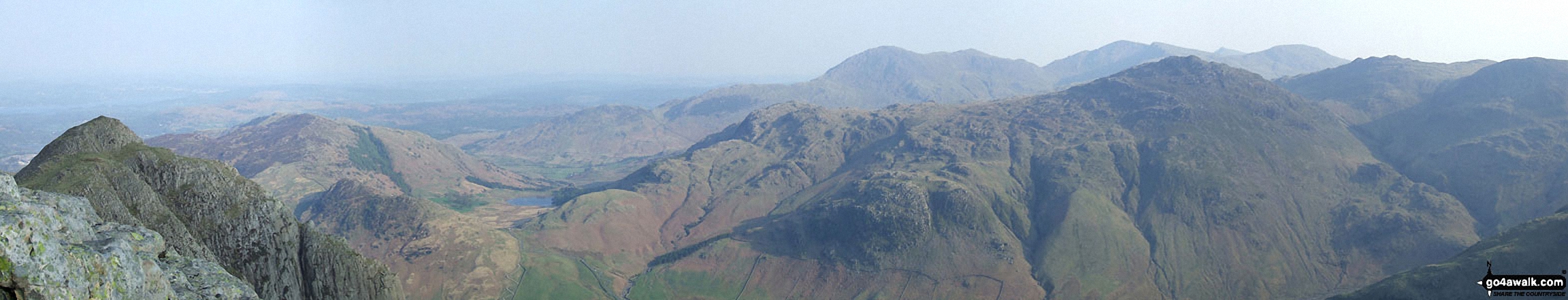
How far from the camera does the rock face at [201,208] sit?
68.6m

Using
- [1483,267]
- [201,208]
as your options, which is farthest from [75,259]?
[1483,267]

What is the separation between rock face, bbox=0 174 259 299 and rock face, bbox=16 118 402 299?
33565 millimetres

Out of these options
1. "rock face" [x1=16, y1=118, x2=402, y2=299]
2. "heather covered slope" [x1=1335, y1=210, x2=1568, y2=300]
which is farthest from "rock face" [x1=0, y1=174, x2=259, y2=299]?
"heather covered slope" [x1=1335, y1=210, x2=1568, y2=300]

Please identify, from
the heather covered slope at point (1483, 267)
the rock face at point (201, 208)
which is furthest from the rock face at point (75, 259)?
the heather covered slope at point (1483, 267)

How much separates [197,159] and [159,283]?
65121 mm

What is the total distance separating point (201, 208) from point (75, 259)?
64.8 meters

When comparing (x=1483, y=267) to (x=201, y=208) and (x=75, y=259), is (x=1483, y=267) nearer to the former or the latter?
(x=75, y=259)

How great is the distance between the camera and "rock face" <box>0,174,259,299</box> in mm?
23500

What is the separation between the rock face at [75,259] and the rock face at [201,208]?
33565 mm

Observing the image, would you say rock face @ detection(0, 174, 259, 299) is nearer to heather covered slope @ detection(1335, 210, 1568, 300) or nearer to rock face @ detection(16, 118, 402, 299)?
rock face @ detection(16, 118, 402, 299)

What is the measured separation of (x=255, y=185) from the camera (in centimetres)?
8600

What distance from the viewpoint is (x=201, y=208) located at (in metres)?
78.0

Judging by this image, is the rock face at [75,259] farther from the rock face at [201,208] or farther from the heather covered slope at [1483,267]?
the heather covered slope at [1483,267]

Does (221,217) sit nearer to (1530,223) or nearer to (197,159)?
(197,159)
